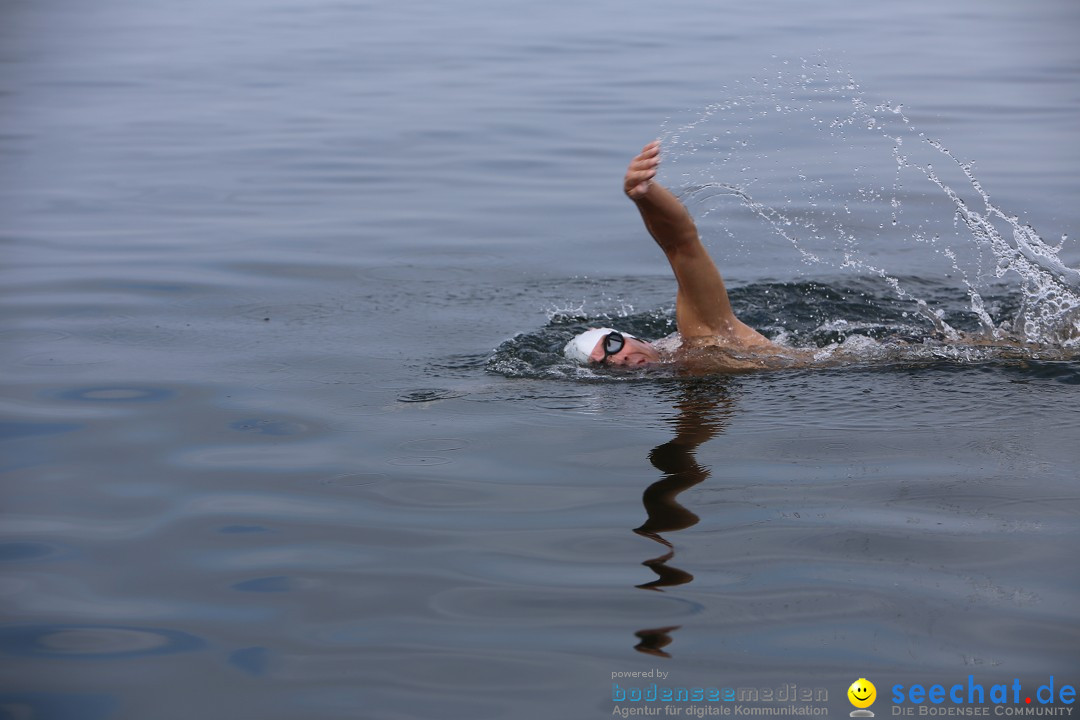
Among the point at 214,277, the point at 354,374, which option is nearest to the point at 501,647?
the point at 354,374

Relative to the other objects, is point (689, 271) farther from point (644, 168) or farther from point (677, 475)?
point (677, 475)

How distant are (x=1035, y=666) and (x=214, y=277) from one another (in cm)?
678

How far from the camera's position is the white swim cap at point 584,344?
6.85 meters

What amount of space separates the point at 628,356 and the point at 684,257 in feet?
2.52

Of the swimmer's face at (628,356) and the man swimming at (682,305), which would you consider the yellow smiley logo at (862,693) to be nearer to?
the man swimming at (682,305)

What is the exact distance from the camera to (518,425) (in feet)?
20.0

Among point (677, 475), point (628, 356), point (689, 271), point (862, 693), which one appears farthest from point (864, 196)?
point (862, 693)

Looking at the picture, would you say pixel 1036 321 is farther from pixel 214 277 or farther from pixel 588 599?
pixel 214 277

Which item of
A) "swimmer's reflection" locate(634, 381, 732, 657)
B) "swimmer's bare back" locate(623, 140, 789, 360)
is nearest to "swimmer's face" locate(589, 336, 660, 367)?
"swimmer's bare back" locate(623, 140, 789, 360)

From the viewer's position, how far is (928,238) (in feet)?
33.2

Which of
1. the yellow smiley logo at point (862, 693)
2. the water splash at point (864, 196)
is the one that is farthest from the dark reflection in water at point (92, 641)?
the water splash at point (864, 196)

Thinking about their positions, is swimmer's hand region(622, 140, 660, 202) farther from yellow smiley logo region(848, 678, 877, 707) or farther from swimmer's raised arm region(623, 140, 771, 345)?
yellow smiley logo region(848, 678, 877, 707)

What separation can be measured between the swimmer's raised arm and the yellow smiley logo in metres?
2.62

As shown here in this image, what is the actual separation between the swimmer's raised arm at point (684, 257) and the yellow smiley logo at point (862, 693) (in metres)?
2.62
